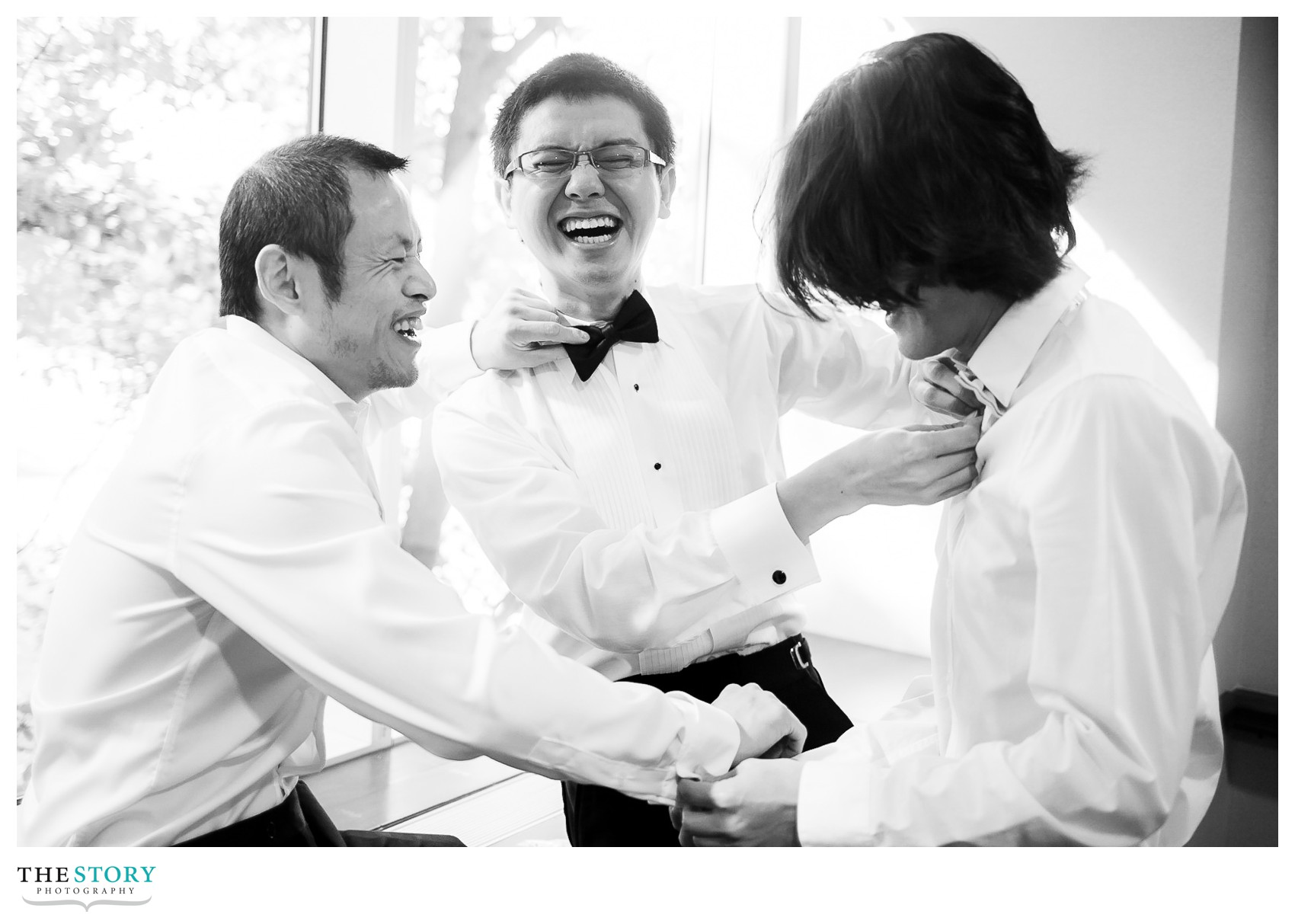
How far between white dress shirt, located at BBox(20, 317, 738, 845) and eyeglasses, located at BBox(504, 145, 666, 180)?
0.66m

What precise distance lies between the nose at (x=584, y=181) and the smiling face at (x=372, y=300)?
0.31 m

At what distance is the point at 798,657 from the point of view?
1879mm

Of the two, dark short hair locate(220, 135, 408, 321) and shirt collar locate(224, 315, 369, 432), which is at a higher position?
dark short hair locate(220, 135, 408, 321)

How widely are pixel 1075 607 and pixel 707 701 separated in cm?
91

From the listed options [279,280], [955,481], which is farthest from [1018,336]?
[279,280]

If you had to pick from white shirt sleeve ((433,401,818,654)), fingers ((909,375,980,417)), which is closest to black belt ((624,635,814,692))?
white shirt sleeve ((433,401,818,654))

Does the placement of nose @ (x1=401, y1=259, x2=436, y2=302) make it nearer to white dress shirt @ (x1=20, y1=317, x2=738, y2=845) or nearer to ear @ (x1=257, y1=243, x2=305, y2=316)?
ear @ (x1=257, y1=243, x2=305, y2=316)

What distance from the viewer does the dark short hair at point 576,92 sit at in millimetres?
1758

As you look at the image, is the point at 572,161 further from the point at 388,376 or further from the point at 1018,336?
the point at 1018,336

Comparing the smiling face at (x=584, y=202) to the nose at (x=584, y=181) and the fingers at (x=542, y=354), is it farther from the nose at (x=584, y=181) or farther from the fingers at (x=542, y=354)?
the fingers at (x=542, y=354)

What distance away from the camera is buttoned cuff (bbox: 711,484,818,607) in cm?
146

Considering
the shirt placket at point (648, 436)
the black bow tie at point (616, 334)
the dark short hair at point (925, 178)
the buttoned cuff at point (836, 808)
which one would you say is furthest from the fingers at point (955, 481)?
the black bow tie at point (616, 334)

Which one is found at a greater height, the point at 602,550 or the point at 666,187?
the point at 666,187
